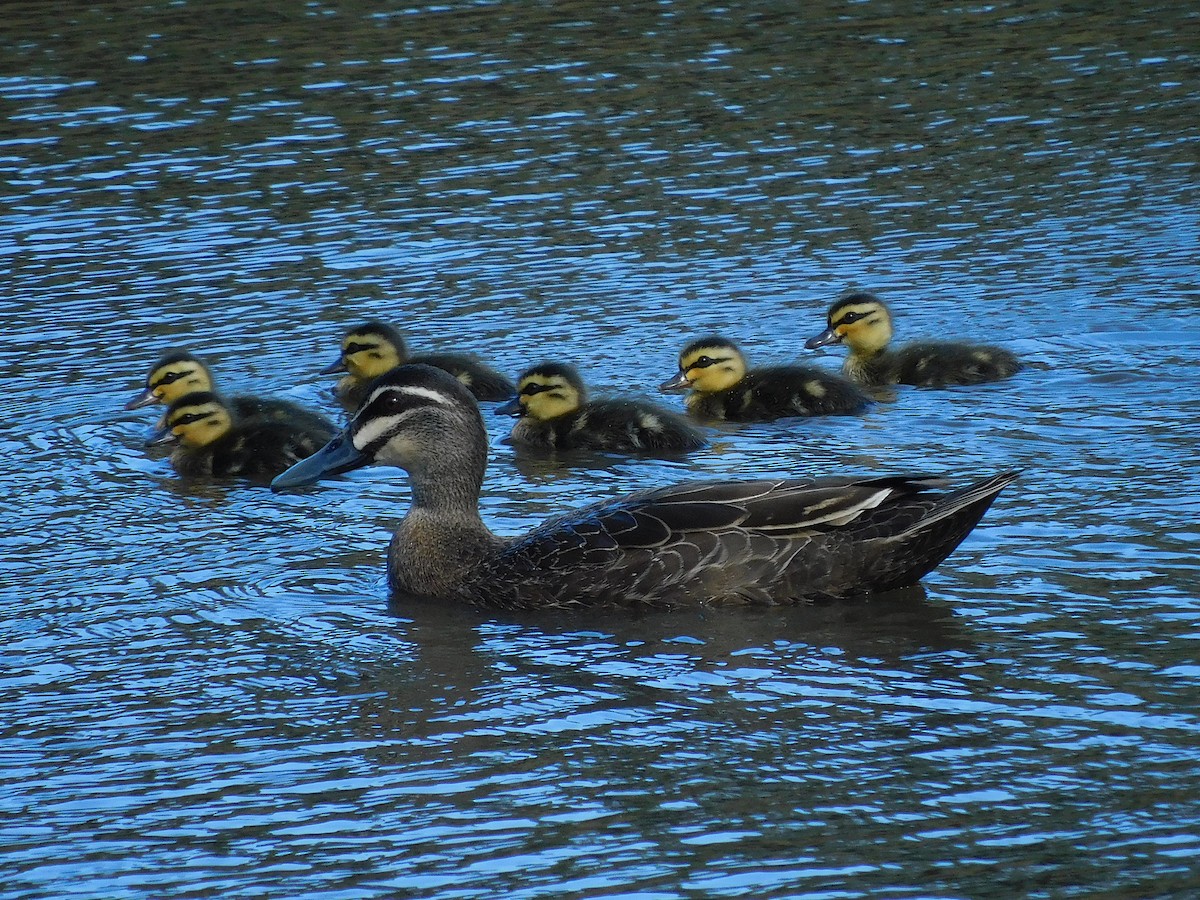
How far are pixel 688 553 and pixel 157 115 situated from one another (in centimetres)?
975

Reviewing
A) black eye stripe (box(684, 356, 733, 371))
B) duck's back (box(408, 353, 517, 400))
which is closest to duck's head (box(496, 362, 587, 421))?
duck's back (box(408, 353, 517, 400))

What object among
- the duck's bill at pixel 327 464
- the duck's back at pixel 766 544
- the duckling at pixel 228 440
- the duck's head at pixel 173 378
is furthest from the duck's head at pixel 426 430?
the duck's head at pixel 173 378

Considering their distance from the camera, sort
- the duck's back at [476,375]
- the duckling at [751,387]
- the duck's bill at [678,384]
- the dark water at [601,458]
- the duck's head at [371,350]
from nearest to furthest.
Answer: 1. the dark water at [601,458]
2. the duckling at [751,387]
3. the duck's bill at [678,384]
4. the duck's back at [476,375]
5. the duck's head at [371,350]

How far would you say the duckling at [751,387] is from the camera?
8750mm

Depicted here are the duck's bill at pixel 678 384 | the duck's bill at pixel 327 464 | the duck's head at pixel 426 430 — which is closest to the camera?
the duck's head at pixel 426 430

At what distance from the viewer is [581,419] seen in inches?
335

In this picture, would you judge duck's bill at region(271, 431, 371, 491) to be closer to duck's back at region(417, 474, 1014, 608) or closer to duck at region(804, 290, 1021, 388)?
duck's back at region(417, 474, 1014, 608)

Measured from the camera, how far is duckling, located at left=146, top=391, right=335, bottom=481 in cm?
838

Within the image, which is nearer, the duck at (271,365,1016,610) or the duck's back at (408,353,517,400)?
the duck at (271,365,1016,610)

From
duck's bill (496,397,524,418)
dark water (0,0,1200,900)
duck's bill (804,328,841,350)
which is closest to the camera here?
dark water (0,0,1200,900)

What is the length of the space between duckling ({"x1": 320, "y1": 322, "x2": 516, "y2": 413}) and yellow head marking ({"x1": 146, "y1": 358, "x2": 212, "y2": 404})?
0.68 metres

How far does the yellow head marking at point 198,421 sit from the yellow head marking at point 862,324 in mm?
2939

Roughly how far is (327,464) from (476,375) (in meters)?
2.21

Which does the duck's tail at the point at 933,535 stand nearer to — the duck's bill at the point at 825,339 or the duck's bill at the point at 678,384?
the duck's bill at the point at 678,384
